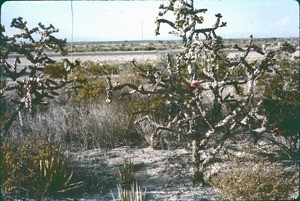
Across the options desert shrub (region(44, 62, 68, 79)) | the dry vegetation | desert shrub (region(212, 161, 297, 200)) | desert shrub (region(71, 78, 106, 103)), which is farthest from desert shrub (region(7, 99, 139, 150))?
desert shrub (region(212, 161, 297, 200))

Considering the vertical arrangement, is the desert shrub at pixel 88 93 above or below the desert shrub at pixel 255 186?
above

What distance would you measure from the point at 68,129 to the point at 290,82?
4.86 metres

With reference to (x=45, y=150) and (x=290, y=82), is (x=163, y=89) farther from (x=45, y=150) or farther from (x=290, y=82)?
(x=290, y=82)

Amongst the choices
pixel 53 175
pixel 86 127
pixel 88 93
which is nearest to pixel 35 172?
pixel 53 175

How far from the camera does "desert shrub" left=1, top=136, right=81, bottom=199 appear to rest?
466 cm

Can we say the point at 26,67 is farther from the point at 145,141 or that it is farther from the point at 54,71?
the point at 54,71

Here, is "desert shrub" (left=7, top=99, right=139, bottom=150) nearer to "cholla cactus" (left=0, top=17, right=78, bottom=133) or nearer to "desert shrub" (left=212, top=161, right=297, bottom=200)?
"cholla cactus" (left=0, top=17, right=78, bottom=133)

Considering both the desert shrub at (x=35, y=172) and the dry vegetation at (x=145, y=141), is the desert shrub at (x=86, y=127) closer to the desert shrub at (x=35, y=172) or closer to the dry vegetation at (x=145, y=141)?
the dry vegetation at (x=145, y=141)

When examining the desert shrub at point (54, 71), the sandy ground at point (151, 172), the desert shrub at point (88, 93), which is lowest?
the sandy ground at point (151, 172)

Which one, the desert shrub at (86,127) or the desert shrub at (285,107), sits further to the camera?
the desert shrub at (86,127)

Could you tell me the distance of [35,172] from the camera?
504cm

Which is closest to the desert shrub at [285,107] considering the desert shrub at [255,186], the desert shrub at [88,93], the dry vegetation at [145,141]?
the dry vegetation at [145,141]

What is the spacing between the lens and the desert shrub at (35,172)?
4.66 metres

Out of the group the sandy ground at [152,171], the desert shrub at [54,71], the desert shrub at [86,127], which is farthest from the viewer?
the desert shrub at [86,127]
